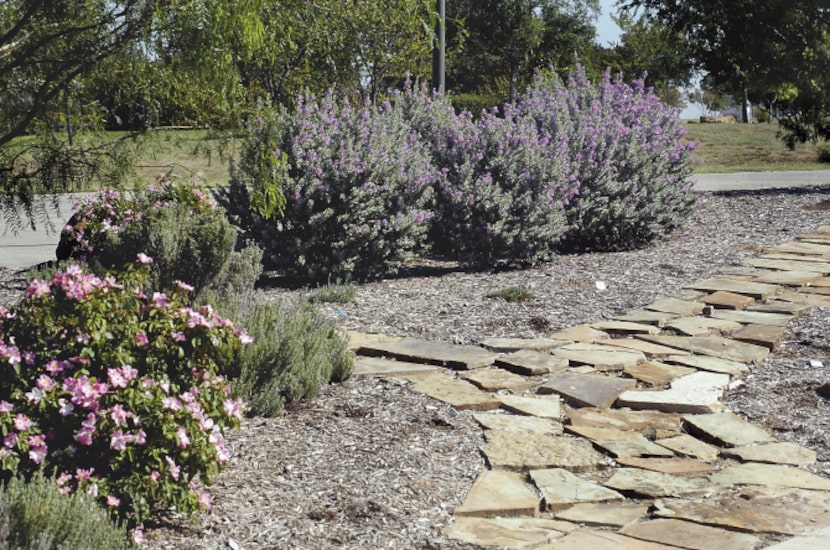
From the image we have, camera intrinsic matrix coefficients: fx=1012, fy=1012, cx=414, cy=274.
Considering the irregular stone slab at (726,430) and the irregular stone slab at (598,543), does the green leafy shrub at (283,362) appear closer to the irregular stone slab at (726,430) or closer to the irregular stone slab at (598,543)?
the irregular stone slab at (598,543)

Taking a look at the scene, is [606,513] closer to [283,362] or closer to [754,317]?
[283,362]

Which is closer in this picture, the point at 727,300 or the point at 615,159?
the point at 727,300

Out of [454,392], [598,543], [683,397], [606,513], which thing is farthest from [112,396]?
[683,397]

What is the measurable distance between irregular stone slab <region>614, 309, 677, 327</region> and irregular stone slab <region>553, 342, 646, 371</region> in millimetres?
898

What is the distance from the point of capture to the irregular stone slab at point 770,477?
451 centimetres

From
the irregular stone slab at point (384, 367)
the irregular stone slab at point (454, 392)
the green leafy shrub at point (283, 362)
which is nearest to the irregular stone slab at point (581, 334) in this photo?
the irregular stone slab at point (384, 367)

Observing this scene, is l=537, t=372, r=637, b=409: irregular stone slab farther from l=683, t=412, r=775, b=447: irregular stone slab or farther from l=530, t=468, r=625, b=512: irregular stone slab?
l=530, t=468, r=625, b=512: irregular stone slab

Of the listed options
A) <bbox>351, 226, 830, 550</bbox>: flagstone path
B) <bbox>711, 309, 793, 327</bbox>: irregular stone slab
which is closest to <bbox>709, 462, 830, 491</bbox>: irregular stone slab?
<bbox>351, 226, 830, 550</bbox>: flagstone path

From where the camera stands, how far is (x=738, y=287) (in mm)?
8781

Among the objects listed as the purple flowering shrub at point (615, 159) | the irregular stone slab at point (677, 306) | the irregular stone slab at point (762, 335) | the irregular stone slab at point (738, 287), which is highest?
the purple flowering shrub at point (615, 159)

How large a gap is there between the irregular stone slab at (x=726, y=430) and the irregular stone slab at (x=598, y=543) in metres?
1.47

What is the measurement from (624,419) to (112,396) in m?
2.81

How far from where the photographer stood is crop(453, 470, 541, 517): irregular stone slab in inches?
160

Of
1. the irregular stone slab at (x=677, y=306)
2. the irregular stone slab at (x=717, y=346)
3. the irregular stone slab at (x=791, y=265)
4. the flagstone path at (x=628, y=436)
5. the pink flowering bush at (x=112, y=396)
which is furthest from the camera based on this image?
the irregular stone slab at (x=791, y=265)
